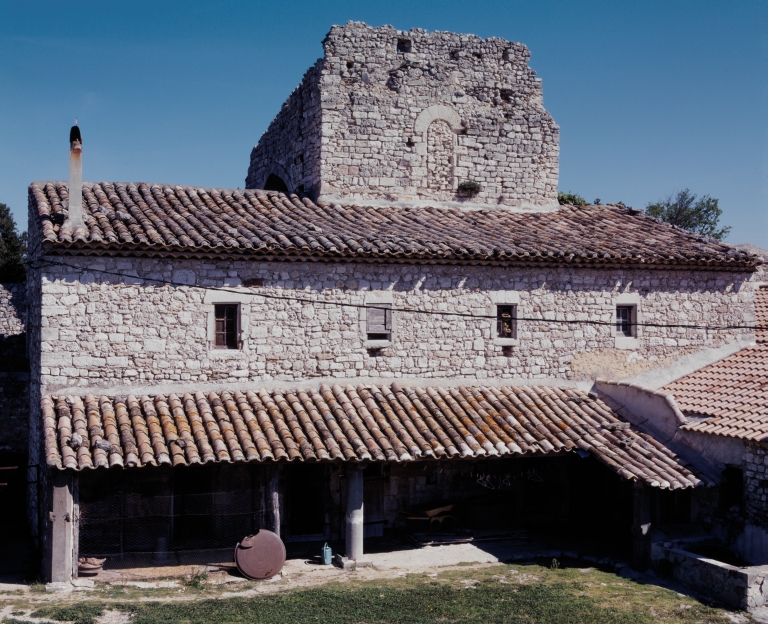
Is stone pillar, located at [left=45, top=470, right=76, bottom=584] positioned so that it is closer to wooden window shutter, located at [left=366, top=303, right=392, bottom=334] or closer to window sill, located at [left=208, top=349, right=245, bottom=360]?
window sill, located at [left=208, top=349, right=245, bottom=360]

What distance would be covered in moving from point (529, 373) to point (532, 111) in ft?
22.5

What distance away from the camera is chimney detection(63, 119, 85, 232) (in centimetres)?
1434

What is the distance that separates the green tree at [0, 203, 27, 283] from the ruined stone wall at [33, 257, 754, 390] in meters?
21.8

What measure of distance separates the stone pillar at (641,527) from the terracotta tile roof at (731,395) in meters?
1.51

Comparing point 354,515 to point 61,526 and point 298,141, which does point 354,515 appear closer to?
point 61,526

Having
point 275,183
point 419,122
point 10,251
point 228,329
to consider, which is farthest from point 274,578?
point 10,251

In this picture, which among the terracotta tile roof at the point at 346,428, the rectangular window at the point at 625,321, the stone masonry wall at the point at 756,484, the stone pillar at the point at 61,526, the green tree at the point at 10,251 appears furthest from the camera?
the green tree at the point at 10,251

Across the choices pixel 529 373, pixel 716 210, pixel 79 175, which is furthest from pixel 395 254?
pixel 716 210

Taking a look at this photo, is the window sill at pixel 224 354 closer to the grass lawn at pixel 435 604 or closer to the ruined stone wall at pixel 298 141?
the grass lawn at pixel 435 604

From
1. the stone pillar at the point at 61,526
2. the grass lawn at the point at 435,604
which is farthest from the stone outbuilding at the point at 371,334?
the grass lawn at the point at 435,604

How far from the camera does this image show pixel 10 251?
36031 millimetres

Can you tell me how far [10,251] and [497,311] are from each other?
88.4 feet

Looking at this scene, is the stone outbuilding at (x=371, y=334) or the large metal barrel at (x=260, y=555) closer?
the large metal barrel at (x=260, y=555)

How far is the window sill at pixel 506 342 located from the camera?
54.2ft
